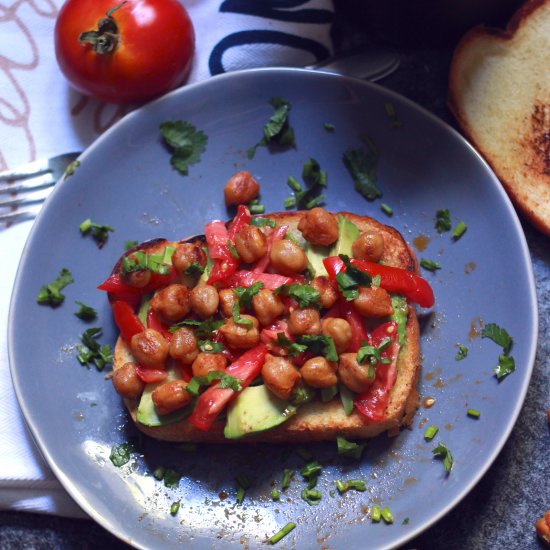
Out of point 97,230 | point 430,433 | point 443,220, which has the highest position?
point 97,230

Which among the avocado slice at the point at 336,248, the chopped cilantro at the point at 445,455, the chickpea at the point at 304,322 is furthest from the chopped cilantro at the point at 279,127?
the chopped cilantro at the point at 445,455

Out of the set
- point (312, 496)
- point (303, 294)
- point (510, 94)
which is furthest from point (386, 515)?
point (510, 94)

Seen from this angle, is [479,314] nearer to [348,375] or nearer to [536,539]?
[348,375]

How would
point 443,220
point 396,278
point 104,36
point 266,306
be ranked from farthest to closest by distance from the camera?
point 443,220, point 104,36, point 396,278, point 266,306

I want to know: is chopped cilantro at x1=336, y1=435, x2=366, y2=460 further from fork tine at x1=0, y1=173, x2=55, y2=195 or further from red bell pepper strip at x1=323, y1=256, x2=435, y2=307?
fork tine at x1=0, y1=173, x2=55, y2=195

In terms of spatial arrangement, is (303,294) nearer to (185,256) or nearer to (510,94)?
(185,256)

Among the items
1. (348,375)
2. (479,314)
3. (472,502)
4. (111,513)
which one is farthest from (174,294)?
(472,502)

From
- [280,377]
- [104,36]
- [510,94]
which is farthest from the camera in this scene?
[510,94]

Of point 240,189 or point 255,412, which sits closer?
point 255,412

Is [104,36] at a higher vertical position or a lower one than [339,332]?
higher
